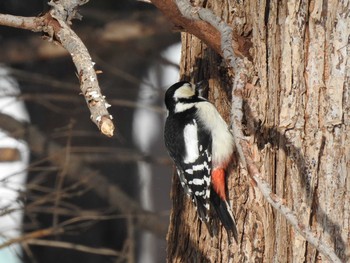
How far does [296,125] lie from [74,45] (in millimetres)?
866

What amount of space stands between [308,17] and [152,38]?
3.42 m

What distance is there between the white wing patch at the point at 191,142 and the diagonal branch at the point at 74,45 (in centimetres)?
92

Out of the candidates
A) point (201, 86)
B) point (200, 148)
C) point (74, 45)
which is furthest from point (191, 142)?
point (74, 45)

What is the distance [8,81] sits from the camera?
18.9 ft

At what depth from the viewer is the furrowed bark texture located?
2959mm

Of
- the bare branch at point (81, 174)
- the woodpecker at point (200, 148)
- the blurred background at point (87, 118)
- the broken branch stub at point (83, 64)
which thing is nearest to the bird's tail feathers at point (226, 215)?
the woodpecker at point (200, 148)

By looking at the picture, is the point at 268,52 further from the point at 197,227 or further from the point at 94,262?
the point at 94,262

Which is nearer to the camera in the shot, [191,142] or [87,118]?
[191,142]

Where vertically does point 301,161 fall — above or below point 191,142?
below

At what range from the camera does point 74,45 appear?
9.20 feet

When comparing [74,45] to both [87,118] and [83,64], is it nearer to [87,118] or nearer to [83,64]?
[83,64]

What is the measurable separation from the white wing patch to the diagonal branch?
92 cm

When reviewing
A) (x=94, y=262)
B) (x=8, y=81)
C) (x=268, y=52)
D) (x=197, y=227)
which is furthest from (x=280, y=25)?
(x=94, y=262)

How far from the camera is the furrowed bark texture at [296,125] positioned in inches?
116
